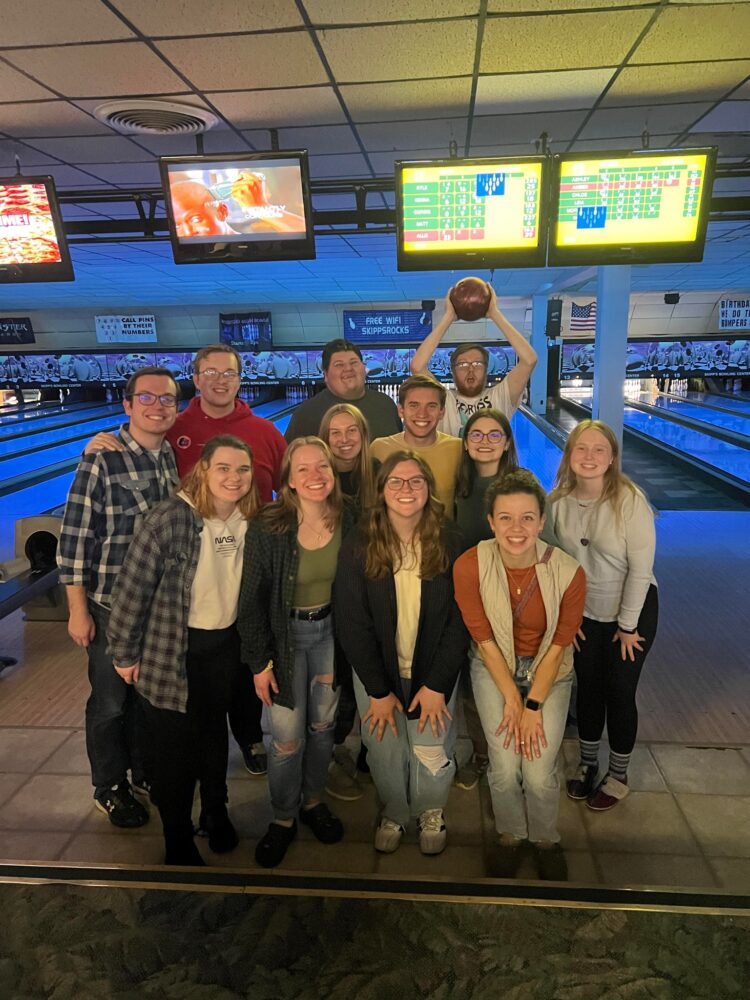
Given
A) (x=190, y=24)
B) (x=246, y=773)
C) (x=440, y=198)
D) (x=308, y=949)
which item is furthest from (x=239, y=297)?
(x=308, y=949)

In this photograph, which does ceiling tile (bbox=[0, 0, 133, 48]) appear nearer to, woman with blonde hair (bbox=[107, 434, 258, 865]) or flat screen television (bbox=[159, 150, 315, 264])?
flat screen television (bbox=[159, 150, 315, 264])

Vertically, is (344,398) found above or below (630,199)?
below

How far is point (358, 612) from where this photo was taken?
1723 mm

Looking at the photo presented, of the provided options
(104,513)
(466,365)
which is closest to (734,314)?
(466,365)

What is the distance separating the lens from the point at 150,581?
164 cm

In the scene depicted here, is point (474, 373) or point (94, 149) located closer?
point (474, 373)

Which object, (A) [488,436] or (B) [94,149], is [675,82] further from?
(B) [94,149]

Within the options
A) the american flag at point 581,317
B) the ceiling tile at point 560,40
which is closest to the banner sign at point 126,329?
the american flag at point 581,317

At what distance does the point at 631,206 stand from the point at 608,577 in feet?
7.44

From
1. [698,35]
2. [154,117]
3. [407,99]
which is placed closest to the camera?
[698,35]

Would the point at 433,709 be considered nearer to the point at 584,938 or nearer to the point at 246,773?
the point at 584,938

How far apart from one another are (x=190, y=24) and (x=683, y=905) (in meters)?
3.05

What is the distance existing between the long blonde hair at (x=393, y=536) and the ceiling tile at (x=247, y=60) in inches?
70.2

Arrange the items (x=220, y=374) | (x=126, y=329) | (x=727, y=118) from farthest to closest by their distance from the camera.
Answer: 1. (x=126, y=329)
2. (x=727, y=118)
3. (x=220, y=374)
